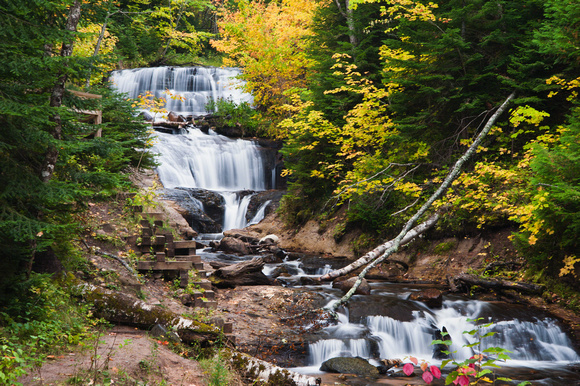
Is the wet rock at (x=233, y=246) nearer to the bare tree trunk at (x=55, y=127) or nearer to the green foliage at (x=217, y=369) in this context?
the green foliage at (x=217, y=369)

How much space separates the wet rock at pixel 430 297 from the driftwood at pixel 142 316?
4727 millimetres

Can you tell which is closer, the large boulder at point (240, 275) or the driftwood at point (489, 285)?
the driftwood at point (489, 285)

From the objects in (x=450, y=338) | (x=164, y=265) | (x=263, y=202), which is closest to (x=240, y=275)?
(x=164, y=265)

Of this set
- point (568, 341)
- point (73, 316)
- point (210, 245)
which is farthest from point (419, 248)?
point (73, 316)

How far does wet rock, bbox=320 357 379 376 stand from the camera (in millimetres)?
6551

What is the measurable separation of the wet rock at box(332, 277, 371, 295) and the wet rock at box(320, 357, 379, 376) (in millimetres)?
2572

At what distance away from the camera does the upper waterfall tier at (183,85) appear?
26.8 metres

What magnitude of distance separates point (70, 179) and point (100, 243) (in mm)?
2398

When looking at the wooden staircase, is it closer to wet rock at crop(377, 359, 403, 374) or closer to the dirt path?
the dirt path

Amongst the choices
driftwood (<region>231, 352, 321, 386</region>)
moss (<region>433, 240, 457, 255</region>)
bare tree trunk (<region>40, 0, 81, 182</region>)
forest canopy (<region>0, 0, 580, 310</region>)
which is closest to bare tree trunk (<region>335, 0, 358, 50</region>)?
forest canopy (<region>0, 0, 580, 310</region>)

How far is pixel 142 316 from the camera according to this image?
5750mm

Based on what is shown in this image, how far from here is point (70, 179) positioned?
5.45 meters

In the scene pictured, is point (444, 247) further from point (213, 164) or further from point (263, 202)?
point (213, 164)

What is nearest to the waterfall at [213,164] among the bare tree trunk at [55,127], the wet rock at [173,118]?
the wet rock at [173,118]
